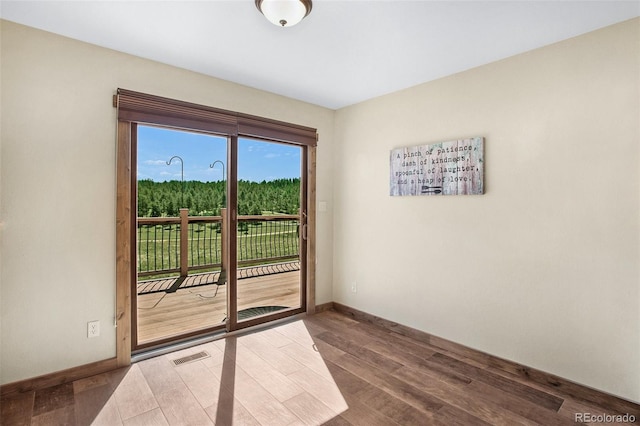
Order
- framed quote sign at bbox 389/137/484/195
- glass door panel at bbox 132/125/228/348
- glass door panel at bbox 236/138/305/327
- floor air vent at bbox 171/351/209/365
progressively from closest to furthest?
1. floor air vent at bbox 171/351/209/365
2. framed quote sign at bbox 389/137/484/195
3. glass door panel at bbox 132/125/228/348
4. glass door panel at bbox 236/138/305/327

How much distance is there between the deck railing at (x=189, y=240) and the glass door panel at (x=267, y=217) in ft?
0.07

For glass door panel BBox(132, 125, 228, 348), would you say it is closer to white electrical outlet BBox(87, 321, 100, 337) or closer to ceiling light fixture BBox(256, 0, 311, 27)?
white electrical outlet BBox(87, 321, 100, 337)

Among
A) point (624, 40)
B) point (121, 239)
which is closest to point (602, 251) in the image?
point (624, 40)

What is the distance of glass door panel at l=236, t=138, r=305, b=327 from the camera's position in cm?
363

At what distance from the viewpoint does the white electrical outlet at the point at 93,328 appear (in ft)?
8.31

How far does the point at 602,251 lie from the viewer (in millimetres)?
2262

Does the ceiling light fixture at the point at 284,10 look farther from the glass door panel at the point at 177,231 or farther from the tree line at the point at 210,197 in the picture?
the tree line at the point at 210,197

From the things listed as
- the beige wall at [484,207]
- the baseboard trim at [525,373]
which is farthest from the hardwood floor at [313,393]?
the beige wall at [484,207]

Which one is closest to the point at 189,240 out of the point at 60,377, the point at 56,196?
the point at 56,196

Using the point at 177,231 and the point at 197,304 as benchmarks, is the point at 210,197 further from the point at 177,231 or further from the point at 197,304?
the point at 197,304

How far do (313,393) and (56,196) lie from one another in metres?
2.33

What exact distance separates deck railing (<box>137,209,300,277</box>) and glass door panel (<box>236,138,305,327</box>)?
0.02 metres

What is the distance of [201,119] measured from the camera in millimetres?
3066

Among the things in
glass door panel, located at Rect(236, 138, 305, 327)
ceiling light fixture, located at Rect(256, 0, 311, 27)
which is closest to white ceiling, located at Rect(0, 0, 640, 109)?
ceiling light fixture, located at Rect(256, 0, 311, 27)
